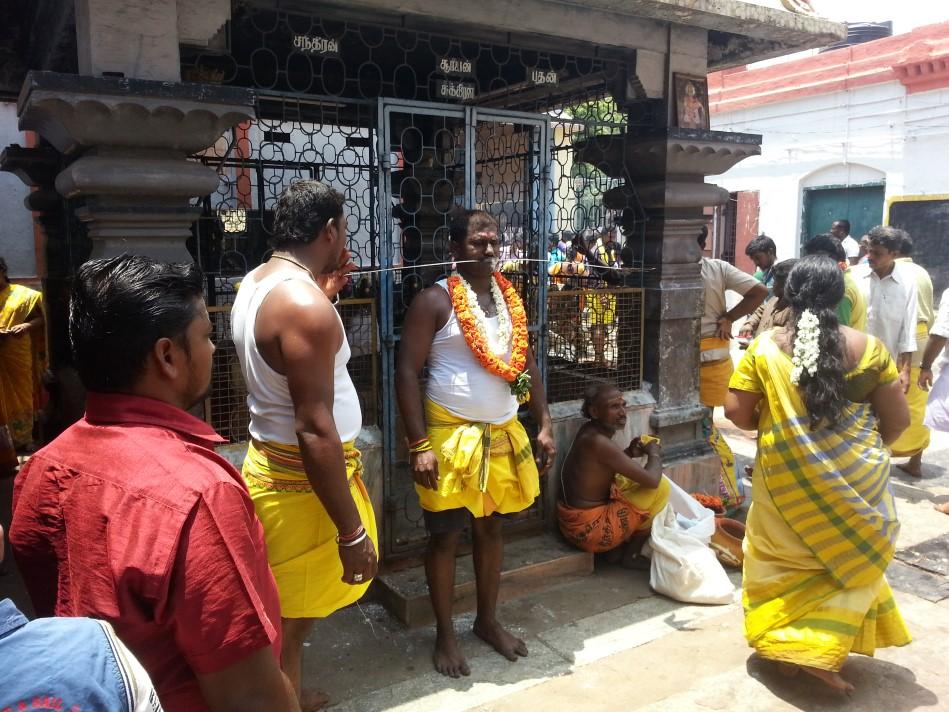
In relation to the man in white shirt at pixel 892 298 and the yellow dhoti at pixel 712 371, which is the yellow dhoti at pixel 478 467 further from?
the man in white shirt at pixel 892 298

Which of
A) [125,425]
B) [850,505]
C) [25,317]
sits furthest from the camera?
[25,317]

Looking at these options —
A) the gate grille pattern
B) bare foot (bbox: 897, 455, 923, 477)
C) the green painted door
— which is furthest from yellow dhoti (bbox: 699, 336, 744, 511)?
the green painted door

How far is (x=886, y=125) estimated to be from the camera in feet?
41.5

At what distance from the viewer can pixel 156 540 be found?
119 centimetres

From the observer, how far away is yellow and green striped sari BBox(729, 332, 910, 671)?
3084 millimetres

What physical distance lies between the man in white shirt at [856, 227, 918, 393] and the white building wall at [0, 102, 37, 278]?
347 inches

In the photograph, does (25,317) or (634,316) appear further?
(25,317)

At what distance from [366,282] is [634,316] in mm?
1924

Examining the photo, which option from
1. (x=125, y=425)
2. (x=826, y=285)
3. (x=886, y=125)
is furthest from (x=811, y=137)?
(x=125, y=425)

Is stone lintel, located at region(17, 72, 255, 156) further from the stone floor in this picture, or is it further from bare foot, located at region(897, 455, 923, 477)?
bare foot, located at region(897, 455, 923, 477)

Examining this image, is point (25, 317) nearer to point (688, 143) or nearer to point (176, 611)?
point (688, 143)

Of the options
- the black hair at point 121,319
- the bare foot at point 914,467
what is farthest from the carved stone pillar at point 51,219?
the bare foot at point 914,467

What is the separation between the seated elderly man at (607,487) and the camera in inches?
163

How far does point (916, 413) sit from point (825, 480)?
3.14 meters
